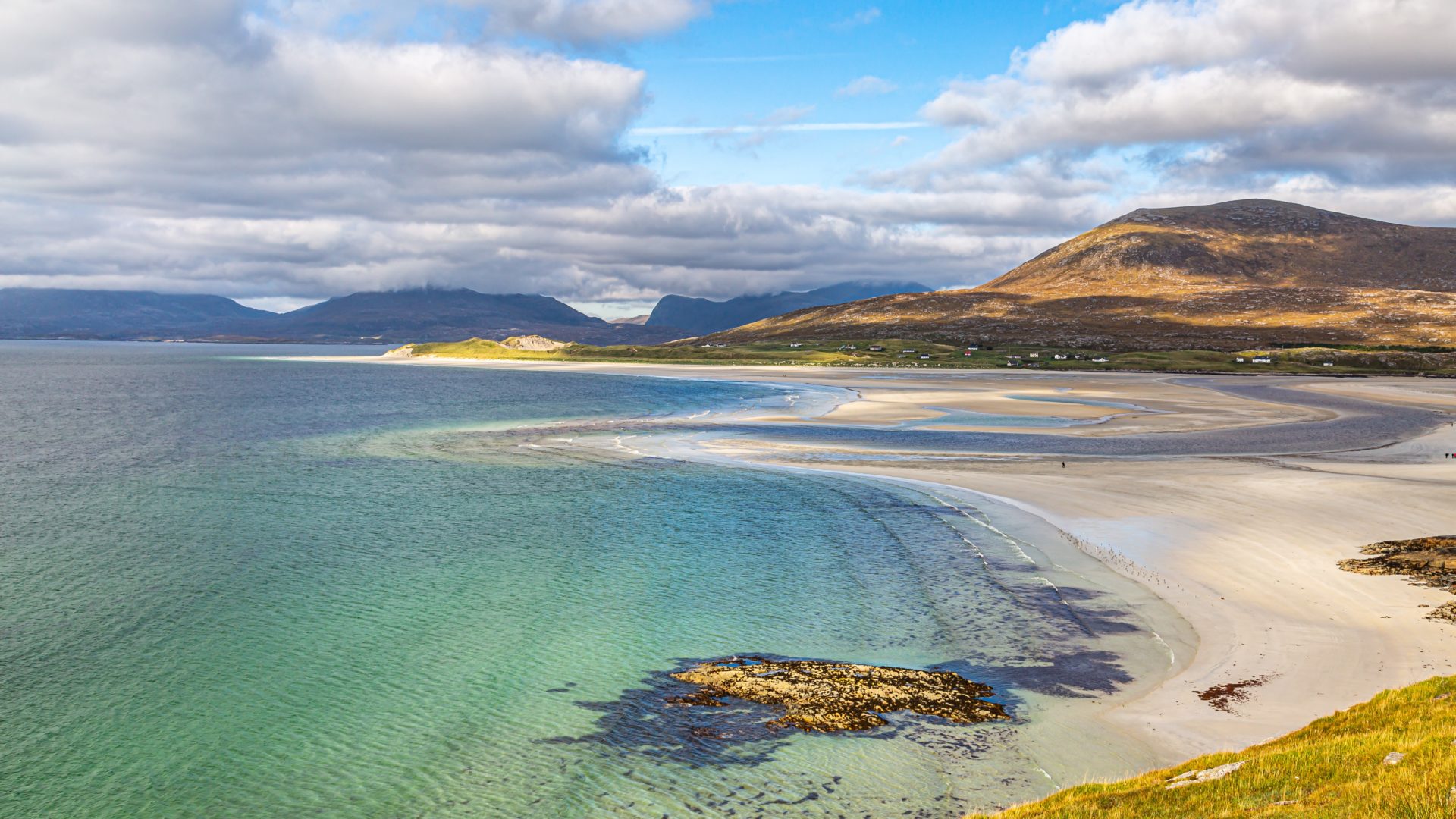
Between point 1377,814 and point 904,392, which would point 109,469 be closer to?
point 1377,814

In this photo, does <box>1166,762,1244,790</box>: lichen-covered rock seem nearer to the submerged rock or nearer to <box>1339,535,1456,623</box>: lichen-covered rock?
the submerged rock

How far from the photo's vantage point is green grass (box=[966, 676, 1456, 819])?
11461 millimetres

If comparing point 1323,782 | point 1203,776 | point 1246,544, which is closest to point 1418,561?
point 1246,544

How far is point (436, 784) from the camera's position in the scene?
57.6 feet

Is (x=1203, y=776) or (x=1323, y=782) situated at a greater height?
(x=1323, y=782)

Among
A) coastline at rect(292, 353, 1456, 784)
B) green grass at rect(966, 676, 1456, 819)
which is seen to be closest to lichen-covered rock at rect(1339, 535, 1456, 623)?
coastline at rect(292, 353, 1456, 784)

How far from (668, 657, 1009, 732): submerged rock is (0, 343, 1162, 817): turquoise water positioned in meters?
0.59

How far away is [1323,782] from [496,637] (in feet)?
68.9

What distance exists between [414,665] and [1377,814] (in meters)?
21.6

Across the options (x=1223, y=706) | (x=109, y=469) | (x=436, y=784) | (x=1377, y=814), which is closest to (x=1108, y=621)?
(x=1223, y=706)

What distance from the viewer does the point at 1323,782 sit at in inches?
503

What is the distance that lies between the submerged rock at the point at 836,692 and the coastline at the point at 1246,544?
356cm

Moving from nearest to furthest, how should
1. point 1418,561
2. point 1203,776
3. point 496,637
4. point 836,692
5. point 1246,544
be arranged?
point 1203,776, point 836,692, point 496,637, point 1418,561, point 1246,544

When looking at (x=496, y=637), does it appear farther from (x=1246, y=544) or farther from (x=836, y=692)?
(x=1246, y=544)
